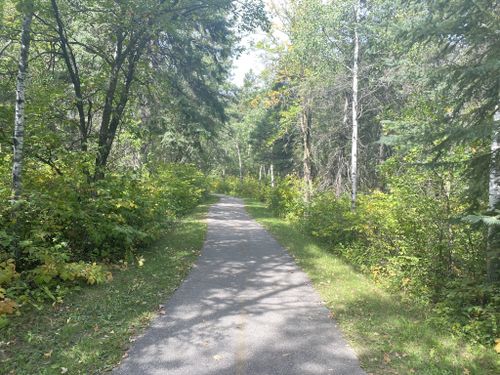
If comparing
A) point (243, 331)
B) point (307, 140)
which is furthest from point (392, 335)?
point (307, 140)

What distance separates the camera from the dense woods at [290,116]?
219 inches

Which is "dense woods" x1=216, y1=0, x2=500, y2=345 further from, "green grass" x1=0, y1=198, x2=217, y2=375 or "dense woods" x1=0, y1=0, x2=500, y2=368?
"green grass" x1=0, y1=198, x2=217, y2=375

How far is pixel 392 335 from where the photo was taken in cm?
506

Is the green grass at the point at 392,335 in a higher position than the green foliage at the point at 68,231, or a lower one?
lower

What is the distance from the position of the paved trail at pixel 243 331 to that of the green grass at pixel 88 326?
0.29 metres

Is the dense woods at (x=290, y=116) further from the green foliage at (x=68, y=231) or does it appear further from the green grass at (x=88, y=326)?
the green grass at (x=88, y=326)

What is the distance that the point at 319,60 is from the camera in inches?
603

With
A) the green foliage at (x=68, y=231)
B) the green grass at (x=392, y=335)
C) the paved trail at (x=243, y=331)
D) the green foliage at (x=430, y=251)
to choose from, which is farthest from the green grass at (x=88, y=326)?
the green foliage at (x=430, y=251)

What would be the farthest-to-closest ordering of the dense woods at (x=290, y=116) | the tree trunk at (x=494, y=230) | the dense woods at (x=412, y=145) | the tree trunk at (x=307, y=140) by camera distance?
the tree trunk at (x=307, y=140) → the dense woods at (x=290, y=116) → the dense woods at (x=412, y=145) → the tree trunk at (x=494, y=230)

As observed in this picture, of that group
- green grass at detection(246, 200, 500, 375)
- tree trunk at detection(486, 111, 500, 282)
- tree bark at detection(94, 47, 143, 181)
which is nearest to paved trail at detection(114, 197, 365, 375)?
green grass at detection(246, 200, 500, 375)

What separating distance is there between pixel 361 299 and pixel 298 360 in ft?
8.62

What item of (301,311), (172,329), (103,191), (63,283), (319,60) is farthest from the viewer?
(319,60)

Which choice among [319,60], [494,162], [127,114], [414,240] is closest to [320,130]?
[319,60]

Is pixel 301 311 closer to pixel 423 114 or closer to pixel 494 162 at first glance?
pixel 494 162
